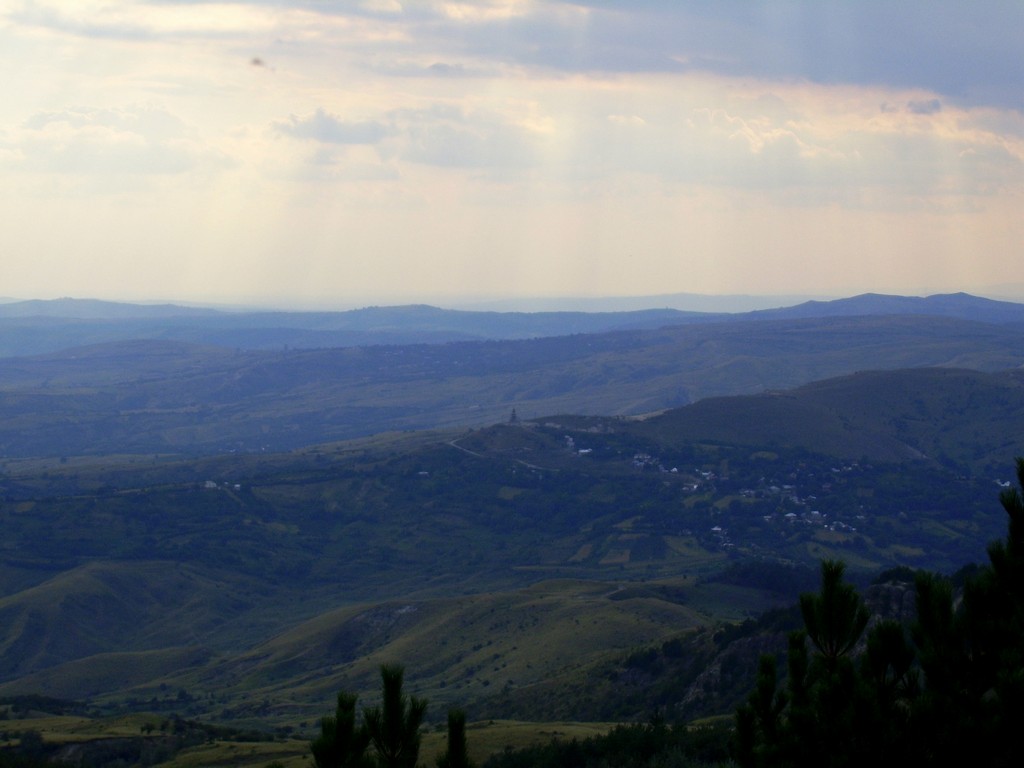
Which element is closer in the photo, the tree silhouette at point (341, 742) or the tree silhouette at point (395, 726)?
the tree silhouette at point (341, 742)

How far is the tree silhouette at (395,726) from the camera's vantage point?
17359 mm

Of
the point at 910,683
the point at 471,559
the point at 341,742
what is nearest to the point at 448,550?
the point at 471,559

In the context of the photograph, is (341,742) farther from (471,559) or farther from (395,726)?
(471,559)

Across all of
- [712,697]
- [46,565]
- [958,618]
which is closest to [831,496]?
[46,565]

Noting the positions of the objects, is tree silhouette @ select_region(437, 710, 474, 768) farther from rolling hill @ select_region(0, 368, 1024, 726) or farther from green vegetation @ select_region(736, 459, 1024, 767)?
rolling hill @ select_region(0, 368, 1024, 726)

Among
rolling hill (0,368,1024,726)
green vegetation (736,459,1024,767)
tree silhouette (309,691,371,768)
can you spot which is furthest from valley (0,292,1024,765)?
tree silhouette (309,691,371,768)

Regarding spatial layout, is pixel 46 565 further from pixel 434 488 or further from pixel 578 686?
pixel 578 686

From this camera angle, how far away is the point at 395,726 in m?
17.6

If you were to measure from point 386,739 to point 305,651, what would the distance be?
278ft

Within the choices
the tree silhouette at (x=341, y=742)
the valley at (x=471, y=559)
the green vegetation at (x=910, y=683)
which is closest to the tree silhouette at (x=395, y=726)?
the tree silhouette at (x=341, y=742)

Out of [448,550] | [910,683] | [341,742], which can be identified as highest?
[910,683]

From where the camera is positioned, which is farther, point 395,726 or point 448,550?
point 448,550

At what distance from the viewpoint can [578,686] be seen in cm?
6575

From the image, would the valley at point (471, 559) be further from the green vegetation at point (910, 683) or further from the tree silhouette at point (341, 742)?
the tree silhouette at point (341, 742)
